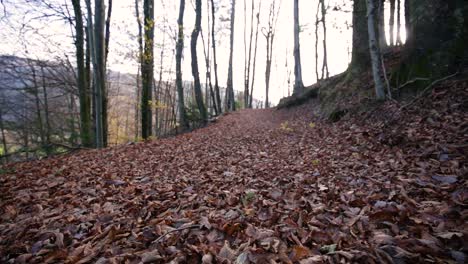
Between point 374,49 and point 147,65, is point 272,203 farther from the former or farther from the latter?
point 147,65

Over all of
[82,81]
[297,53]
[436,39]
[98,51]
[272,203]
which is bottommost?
[272,203]

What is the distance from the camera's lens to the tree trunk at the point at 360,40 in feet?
24.2

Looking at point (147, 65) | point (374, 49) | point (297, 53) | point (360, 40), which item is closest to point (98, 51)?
point (147, 65)

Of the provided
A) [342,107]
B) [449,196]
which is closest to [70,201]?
[449,196]

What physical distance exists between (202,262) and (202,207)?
959 millimetres

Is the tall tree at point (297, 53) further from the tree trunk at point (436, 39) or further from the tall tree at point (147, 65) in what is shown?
the tall tree at point (147, 65)

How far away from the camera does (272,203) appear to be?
2.60 m

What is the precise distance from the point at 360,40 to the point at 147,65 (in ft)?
24.4

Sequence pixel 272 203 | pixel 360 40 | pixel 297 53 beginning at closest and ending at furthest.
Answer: pixel 272 203
pixel 360 40
pixel 297 53

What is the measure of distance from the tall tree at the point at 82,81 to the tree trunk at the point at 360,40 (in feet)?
30.5

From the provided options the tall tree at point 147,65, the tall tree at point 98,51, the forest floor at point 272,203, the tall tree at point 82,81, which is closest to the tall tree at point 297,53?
the tall tree at point 147,65

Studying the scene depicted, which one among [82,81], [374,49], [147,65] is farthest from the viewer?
[147,65]

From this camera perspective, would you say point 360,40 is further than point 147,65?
No

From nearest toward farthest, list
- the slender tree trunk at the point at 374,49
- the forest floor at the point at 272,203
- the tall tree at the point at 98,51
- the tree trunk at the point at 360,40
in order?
the forest floor at the point at 272,203, the slender tree trunk at the point at 374,49, the tall tree at the point at 98,51, the tree trunk at the point at 360,40
